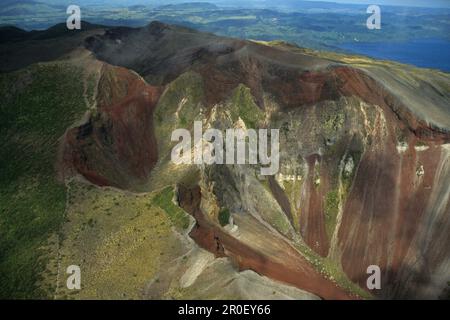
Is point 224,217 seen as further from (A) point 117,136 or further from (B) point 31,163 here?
(B) point 31,163

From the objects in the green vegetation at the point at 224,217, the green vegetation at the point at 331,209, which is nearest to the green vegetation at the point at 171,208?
the green vegetation at the point at 224,217

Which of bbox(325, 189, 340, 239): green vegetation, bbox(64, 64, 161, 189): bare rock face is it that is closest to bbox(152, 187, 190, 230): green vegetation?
bbox(64, 64, 161, 189): bare rock face

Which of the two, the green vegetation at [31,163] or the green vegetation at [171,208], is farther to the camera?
the green vegetation at [171,208]

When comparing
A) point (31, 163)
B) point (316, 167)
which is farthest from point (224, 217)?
point (31, 163)

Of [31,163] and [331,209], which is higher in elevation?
[31,163]

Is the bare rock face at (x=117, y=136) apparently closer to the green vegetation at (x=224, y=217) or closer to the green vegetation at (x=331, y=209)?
the green vegetation at (x=224, y=217)

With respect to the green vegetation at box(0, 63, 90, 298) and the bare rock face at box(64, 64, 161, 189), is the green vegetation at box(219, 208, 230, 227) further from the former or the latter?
the green vegetation at box(0, 63, 90, 298)
